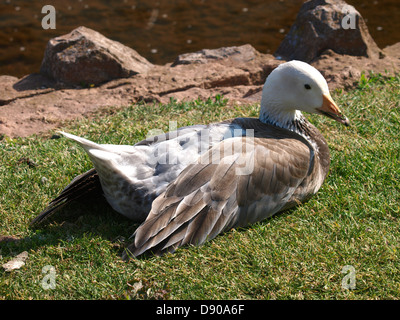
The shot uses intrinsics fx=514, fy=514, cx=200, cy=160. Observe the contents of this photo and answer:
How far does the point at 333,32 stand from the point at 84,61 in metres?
3.32

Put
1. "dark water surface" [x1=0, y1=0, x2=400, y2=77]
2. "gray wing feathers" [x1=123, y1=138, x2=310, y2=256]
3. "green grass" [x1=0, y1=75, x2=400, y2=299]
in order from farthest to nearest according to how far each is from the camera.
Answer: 1. "dark water surface" [x1=0, y1=0, x2=400, y2=77]
2. "gray wing feathers" [x1=123, y1=138, x2=310, y2=256]
3. "green grass" [x1=0, y1=75, x2=400, y2=299]

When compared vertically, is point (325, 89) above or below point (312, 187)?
above

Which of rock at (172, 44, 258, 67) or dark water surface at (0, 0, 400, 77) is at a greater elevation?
rock at (172, 44, 258, 67)

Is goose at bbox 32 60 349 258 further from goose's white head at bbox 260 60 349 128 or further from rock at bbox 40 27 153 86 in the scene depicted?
rock at bbox 40 27 153 86

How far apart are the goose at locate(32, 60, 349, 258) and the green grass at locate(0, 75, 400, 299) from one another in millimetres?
130

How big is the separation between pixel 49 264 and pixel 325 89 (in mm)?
2484

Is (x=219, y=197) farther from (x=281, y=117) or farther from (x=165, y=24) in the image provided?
(x=165, y=24)

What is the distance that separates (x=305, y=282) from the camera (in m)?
3.20

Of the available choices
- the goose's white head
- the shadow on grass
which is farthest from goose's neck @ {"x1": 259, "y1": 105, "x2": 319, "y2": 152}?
the shadow on grass

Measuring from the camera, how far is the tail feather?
3.90 metres

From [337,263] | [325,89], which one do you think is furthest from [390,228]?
[325,89]

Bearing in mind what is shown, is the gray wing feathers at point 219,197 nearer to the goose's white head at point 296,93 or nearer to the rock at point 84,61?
the goose's white head at point 296,93

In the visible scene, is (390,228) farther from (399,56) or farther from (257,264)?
(399,56)

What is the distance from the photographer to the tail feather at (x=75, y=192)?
3.90 m
